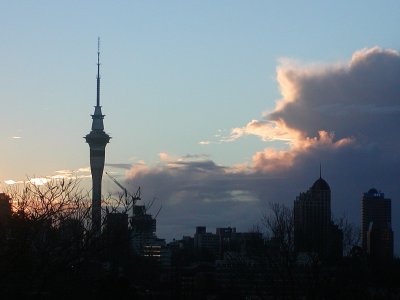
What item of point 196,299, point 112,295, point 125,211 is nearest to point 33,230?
point 125,211

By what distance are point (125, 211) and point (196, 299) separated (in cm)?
4384

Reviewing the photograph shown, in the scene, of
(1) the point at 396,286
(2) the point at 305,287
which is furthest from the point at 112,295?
(1) the point at 396,286

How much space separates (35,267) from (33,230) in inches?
70.1

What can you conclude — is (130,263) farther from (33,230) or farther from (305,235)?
(33,230)

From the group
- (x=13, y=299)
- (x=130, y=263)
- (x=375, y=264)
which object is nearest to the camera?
(x=13, y=299)

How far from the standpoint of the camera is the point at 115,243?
27547 mm

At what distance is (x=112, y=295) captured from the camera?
1419 inches

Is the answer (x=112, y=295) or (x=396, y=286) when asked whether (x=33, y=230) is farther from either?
(x=396, y=286)

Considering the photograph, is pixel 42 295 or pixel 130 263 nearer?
pixel 42 295

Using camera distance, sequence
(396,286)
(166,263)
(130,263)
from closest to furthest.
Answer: (396,286)
(130,263)
(166,263)

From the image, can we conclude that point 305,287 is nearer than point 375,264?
Yes

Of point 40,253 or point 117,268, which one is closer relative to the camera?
point 40,253

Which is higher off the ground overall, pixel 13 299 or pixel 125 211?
pixel 125 211

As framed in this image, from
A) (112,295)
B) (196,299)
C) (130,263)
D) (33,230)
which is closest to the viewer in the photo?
(33,230)
